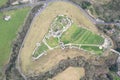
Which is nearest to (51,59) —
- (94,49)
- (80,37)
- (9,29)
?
(80,37)

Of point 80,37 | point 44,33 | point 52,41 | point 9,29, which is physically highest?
point 9,29

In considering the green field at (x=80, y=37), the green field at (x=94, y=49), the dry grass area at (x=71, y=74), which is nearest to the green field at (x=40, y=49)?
the green field at (x=80, y=37)

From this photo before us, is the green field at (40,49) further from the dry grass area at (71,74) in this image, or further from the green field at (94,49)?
Answer: the green field at (94,49)

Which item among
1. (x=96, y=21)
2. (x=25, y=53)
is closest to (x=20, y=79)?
(x=25, y=53)

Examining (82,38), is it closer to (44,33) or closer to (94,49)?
(94,49)

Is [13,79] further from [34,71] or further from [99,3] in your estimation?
[99,3]

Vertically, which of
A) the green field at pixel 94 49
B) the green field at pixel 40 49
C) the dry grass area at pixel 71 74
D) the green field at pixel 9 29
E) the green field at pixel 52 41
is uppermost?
the green field at pixel 9 29
